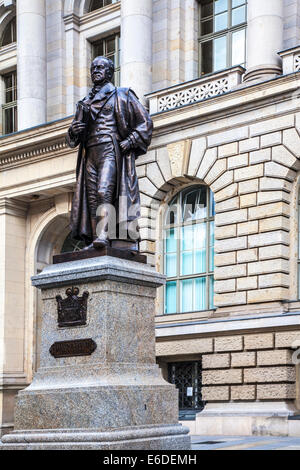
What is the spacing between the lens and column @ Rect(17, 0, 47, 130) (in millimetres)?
29750

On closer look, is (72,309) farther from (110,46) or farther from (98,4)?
(98,4)

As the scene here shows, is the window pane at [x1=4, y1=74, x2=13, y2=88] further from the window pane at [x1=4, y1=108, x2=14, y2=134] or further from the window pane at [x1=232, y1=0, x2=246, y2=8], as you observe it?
the window pane at [x1=232, y1=0, x2=246, y2=8]

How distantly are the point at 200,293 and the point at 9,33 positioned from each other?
14.8 meters

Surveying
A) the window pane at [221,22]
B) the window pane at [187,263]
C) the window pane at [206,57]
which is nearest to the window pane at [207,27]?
the window pane at [221,22]

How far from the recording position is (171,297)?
2503 centimetres

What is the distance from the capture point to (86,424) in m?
11.2

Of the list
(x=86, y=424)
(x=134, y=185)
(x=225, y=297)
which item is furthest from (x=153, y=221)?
(x=86, y=424)

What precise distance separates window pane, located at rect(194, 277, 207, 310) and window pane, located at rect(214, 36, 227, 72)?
6.59 metres

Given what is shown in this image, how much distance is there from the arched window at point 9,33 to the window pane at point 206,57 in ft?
30.9

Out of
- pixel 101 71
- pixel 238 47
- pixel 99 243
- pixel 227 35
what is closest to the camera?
pixel 99 243

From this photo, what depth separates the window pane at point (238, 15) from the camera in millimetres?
25750

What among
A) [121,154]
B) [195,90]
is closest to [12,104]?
[195,90]

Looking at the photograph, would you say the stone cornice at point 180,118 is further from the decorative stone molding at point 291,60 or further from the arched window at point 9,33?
the arched window at point 9,33

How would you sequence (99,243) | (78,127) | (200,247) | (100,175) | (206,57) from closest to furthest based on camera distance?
1. (99,243)
2. (100,175)
3. (78,127)
4. (200,247)
5. (206,57)
